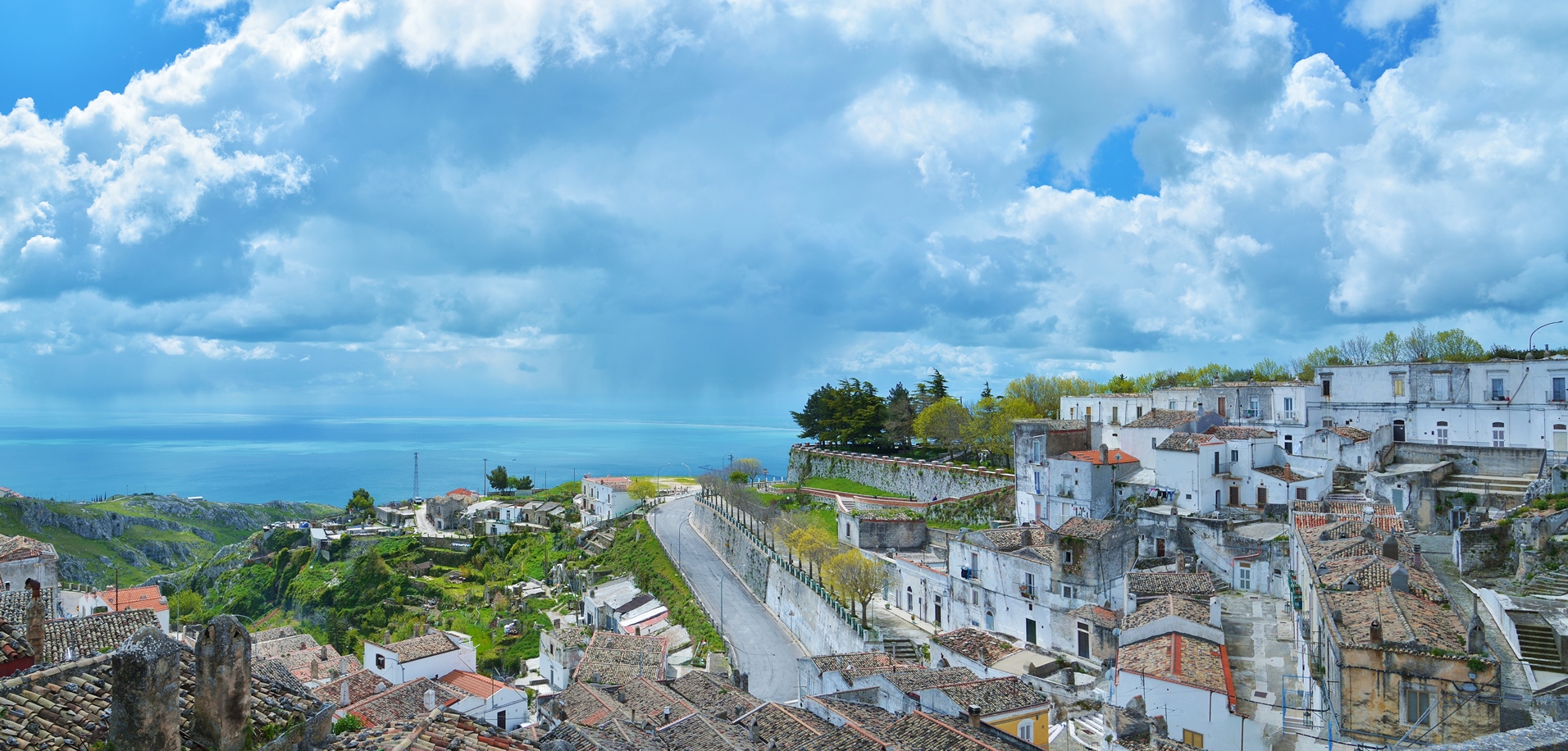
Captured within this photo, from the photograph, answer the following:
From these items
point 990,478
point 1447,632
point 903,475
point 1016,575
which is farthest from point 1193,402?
point 1447,632

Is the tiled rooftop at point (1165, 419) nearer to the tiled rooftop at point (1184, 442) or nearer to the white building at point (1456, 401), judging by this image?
the tiled rooftop at point (1184, 442)

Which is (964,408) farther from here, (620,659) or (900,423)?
(620,659)

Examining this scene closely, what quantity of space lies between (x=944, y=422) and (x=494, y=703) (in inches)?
1374

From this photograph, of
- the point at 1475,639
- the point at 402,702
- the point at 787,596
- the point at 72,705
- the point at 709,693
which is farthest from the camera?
the point at 787,596

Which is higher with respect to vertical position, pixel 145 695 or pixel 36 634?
pixel 145 695

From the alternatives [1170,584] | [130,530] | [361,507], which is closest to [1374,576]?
[1170,584]

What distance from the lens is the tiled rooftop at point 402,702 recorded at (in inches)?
769

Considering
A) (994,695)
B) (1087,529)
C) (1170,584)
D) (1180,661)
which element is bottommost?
(994,695)

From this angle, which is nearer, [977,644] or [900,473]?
[977,644]

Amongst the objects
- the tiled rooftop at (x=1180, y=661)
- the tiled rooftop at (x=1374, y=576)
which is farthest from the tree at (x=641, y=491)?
the tiled rooftop at (x=1374, y=576)

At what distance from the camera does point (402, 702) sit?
20891 mm

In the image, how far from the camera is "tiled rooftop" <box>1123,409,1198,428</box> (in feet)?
114

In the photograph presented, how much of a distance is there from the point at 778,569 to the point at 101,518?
63.2 metres

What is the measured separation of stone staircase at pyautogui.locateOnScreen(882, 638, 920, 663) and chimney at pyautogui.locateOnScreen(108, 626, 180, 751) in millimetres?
22131
